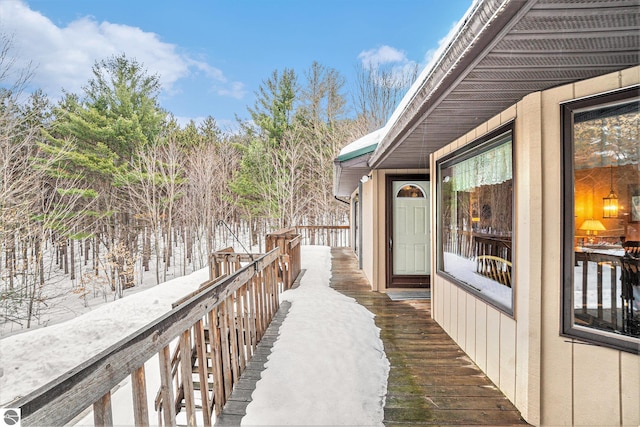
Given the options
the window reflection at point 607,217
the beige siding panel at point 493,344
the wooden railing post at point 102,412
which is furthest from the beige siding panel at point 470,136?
the wooden railing post at point 102,412

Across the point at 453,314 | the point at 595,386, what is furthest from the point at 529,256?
the point at 453,314

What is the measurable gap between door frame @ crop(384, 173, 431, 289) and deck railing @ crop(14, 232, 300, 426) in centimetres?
264

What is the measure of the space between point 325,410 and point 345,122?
1591 cm

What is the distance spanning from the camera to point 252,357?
2879 mm

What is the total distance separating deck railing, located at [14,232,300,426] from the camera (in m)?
0.96

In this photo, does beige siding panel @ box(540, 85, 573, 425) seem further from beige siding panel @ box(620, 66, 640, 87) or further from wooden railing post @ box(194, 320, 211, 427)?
wooden railing post @ box(194, 320, 211, 427)

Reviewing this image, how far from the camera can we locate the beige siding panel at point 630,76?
168cm

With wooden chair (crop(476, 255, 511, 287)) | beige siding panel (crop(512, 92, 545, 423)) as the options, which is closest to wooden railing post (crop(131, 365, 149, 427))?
beige siding panel (crop(512, 92, 545, 423))

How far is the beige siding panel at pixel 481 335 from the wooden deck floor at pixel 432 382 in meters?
0.08

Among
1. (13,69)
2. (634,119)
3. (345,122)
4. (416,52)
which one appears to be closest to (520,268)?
(634,119)

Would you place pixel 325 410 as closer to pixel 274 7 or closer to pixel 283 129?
pixel 283 129

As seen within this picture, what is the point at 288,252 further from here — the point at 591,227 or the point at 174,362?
the point at 591,227

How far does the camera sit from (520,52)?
1.52 meters

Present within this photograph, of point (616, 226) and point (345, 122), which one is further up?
point (345, 122)
